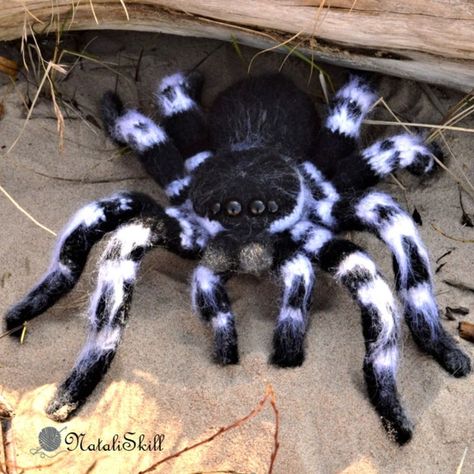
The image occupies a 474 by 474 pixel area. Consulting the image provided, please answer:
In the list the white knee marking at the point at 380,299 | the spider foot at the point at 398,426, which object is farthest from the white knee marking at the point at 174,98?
the spider foot at the point at 398,426

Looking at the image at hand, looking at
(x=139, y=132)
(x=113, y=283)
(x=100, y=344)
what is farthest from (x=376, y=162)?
(x=100, y=344)

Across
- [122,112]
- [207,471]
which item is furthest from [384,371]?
[122,112]

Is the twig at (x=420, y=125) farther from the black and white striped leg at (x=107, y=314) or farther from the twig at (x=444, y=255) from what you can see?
the black and white striped leg at (x=107, y=314)

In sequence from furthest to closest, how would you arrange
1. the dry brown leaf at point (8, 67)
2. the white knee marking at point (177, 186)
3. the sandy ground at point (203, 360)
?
the dry brown leaf at point (8, 67)
the white knee marking at point (177, 186)
the sandy ground at point (203, 360)

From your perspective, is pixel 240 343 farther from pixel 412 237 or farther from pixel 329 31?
pixel 329 31

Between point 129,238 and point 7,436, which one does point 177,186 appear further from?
point 7,436
